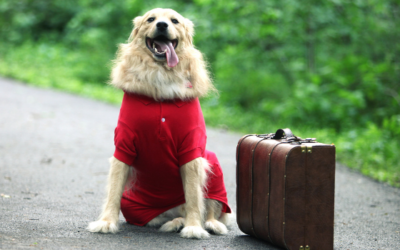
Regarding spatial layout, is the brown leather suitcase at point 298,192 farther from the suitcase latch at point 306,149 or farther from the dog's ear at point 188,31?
the dog's ear at point 188,31

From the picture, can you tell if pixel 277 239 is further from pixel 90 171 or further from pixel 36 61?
pixel 36 61

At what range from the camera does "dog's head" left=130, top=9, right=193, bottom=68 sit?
135 inches

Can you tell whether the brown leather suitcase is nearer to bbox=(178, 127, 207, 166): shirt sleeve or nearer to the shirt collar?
bbox=(178, 127, 207, 166): shirt sleeve

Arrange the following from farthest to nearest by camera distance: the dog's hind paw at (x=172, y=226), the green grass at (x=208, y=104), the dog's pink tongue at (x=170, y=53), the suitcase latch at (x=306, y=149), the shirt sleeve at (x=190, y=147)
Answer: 1. the green grass at (x=208, y=104)
2. the dog's hind paw at (x=172, y=226)
3. the dog's pink tongue at (x=170, y=53)
4. the shirt sleeve at (x=190, y=147)
5. the suitcase latch at (x=306, y=149)

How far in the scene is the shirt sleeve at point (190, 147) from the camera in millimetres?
3309

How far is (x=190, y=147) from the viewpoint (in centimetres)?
332

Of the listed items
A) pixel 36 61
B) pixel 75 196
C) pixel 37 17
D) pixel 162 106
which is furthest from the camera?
pixel 37 17

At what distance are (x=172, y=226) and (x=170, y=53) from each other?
1331 millimetres

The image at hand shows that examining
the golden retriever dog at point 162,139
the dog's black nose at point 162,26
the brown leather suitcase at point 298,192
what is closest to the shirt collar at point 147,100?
the golden retriever dog at point 162,139

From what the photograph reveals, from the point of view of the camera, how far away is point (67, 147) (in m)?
7.39

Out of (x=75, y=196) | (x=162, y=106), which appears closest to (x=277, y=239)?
(x=162, y=106)

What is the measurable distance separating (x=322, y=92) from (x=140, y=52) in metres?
7.20

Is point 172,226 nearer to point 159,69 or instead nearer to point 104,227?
point 104,227

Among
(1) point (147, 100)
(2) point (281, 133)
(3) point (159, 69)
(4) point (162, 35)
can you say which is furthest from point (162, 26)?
(2) point (281, 133)
